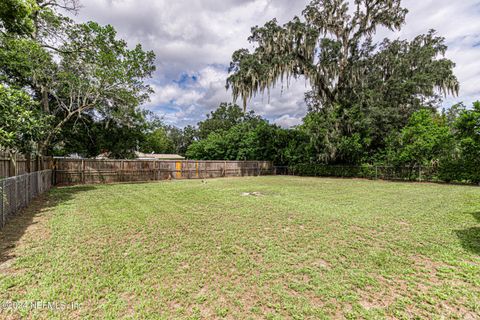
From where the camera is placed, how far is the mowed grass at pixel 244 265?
6.87 ft

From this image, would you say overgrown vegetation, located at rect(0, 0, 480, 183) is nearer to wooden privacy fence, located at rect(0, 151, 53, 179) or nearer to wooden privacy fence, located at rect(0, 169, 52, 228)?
wooden privacy fence, located at rect(0, 151, 53, 179)

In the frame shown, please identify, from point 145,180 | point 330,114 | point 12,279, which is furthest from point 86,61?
point 330,114

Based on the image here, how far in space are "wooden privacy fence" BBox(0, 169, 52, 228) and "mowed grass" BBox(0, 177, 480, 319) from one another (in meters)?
0.32

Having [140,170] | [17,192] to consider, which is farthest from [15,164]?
[140,170]

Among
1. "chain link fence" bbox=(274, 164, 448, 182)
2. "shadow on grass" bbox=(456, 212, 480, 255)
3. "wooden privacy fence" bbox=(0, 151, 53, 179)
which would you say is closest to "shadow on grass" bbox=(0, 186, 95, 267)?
"wooden privacy fence" bbox=(0, 151, 53, 179)

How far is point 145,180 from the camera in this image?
14.0 m

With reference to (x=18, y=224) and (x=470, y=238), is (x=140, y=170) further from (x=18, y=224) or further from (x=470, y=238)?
(x=470, y=238)

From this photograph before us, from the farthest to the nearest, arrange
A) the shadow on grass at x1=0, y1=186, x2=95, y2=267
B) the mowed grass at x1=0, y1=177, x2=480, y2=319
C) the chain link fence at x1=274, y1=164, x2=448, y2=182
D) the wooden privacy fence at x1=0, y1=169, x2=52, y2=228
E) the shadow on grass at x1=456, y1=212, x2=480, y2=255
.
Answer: the chain link fence at x1=274, y1=164, x2=448, y2=182 → the wooden privacy fence at x1=0, y1=169, x2=52, y2=228 → the shadow on grass at x1=456, y1=212, x2=480, y2=255 → the shadow on grass at x1=0, y1=186, x2=95, y2=267 → the mowed grass at x1=0, y1=177, x2=480, y2=319

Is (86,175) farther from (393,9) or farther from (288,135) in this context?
(393,9)

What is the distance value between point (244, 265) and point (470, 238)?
4.24m

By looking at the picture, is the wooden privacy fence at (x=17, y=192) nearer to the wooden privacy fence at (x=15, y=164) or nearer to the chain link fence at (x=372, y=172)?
the wooden privacy fence at (x=15, y=164)

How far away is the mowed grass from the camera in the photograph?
2094 mm

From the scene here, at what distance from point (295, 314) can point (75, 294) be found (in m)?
2.28

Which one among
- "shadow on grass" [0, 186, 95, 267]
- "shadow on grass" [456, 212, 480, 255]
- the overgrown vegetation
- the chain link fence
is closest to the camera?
"shadow on grass" [0, 186, 95, 267]
